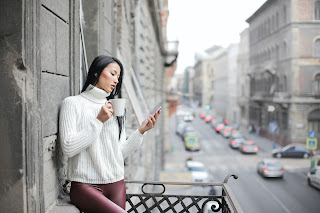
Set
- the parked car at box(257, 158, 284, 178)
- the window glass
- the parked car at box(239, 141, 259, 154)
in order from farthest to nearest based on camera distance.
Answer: the parked car at box(239, 141, 259, 154) → the window glass → the parked car at box(257, 158, 284, 178)

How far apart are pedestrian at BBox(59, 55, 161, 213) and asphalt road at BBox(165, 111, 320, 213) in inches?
39.9

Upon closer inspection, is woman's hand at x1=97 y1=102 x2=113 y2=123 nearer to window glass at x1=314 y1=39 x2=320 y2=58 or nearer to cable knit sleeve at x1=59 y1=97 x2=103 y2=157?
cable knit sleeve at x1=59 y1=97 x2=103 y2=157

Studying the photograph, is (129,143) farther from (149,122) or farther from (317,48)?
(317,48)

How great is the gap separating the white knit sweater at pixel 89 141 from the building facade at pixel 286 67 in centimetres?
1607

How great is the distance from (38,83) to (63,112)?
1.02 ft

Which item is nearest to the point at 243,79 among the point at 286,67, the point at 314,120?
the point at 286,67

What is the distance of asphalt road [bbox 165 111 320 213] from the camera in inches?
443

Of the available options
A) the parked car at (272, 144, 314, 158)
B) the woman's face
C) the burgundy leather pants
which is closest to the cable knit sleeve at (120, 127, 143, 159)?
the burgundy leather pants

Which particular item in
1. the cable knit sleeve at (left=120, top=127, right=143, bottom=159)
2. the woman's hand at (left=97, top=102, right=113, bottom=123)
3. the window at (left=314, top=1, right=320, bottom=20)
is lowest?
the cable knit sleeve at (left=120, top=127, right=143, bottom=159)

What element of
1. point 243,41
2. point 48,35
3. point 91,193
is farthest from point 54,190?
point 243,41

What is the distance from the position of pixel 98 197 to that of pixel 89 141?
0.33 metres

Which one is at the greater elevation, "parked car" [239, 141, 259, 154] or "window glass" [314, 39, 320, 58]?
"window glass" [314, 39, 320, 58]

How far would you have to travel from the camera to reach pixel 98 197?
2176 millimetres

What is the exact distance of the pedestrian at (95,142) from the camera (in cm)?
214
